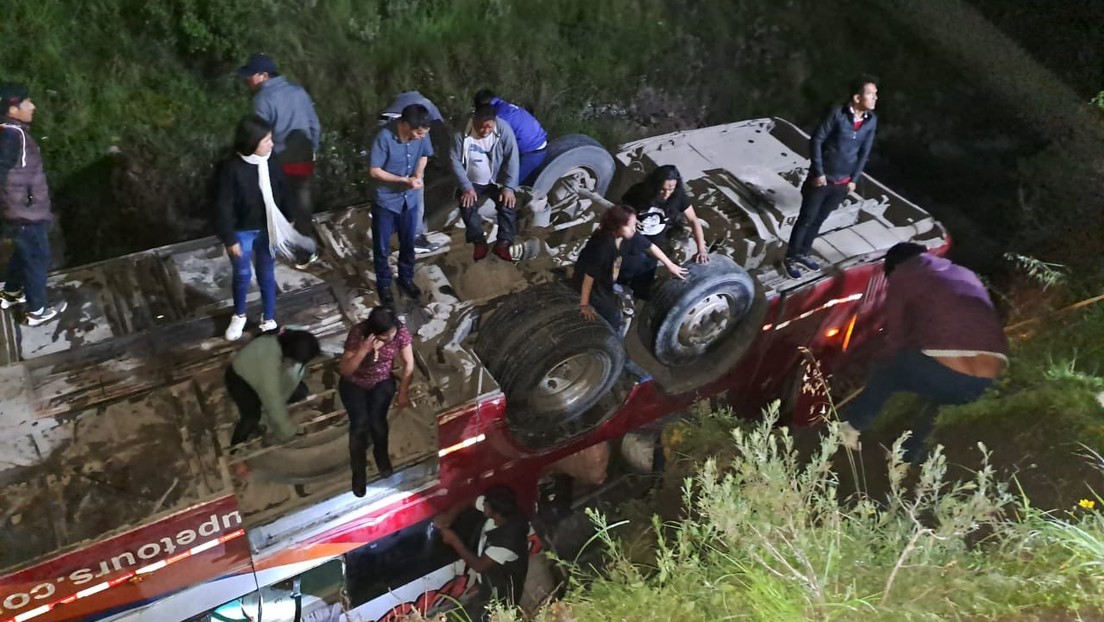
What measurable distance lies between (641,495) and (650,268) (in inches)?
59.1

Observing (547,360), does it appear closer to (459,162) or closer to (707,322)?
(707,322)

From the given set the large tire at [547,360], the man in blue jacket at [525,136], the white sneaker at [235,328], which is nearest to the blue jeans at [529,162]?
the man in blue jacket at [525,136]

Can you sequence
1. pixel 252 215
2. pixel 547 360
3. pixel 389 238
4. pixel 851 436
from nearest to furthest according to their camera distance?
1. pixel 252 215
2. pixel 547 360
3. pixel 389 238
4. pixel 851 436

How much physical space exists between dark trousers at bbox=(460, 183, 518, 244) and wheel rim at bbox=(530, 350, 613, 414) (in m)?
0.99

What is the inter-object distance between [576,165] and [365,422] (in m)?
2.44

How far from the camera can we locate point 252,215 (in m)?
3.80

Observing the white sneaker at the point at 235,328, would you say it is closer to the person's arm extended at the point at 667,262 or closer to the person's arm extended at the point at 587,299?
the person's arm extended at the point at 587,299

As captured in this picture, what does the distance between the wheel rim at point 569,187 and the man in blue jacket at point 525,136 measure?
10.2 inches

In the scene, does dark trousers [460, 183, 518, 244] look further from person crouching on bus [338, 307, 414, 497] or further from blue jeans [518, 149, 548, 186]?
person crouching on bus [338, 307, 414, 497]

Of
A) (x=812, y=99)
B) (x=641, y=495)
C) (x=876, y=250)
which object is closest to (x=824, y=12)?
(x=812, y=99)

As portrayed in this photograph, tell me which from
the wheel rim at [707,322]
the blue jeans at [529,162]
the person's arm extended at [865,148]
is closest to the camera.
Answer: the person's arm extended at [865,148]

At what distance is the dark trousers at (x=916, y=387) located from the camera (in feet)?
14.1

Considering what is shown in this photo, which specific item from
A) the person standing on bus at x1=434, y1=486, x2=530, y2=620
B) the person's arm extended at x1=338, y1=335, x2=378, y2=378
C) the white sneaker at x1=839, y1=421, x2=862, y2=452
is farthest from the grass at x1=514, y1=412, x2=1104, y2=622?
the person's arm extended at x1=338, y1=335, x2=378, y2=378

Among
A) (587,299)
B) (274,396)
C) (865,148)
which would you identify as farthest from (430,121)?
(865,148)
